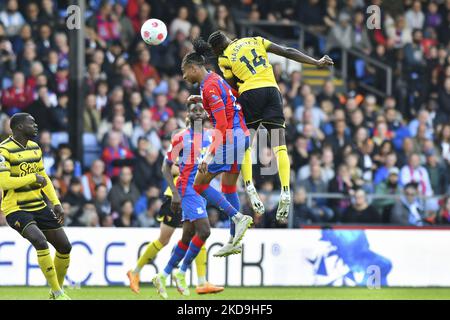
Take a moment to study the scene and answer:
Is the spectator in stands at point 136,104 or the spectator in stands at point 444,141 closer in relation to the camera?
the spectator in stands at point 136,104

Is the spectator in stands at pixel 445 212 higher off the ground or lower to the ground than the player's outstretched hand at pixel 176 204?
lower

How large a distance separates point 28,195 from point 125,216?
446 cm

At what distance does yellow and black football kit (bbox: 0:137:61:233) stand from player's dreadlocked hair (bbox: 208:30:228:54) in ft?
7.80

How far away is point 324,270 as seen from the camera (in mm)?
17406

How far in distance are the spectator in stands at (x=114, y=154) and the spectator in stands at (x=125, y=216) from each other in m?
0.95

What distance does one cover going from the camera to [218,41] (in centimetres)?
1308

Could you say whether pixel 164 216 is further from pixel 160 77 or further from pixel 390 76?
pixel 390 76

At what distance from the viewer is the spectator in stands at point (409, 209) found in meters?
18.9

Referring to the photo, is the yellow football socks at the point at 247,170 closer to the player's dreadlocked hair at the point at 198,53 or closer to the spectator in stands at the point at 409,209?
the player's dreadlocked hair at the point at 198,53

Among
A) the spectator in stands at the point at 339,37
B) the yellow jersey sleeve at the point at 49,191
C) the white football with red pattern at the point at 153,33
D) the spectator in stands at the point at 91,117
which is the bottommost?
the yellow jersey sleeve at the point at 49,191

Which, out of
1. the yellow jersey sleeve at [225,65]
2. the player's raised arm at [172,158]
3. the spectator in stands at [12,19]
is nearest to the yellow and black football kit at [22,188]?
the player's raised arm at [172,158]

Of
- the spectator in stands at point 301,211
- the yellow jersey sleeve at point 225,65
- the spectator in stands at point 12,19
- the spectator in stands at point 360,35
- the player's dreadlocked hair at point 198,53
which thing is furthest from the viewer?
the spectator in stands at point 360,35

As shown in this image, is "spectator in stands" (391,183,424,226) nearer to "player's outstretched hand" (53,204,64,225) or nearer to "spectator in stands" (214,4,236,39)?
"spectator in stands" (214,4,236,39)

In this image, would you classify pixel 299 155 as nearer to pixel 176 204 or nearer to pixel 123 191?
pixel 123 191
